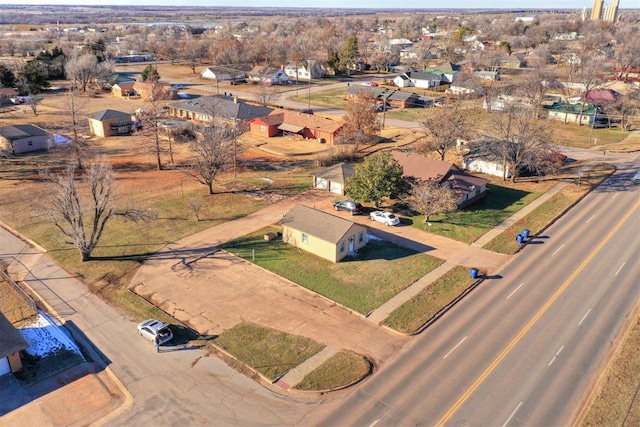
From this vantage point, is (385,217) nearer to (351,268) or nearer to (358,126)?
(351,268)

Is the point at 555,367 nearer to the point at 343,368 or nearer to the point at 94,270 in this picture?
the point at 343,368

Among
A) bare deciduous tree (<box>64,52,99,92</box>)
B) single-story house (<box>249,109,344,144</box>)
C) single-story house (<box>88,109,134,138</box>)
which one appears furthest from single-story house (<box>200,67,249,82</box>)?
single-story house (<box>88,109,134,138</box>)

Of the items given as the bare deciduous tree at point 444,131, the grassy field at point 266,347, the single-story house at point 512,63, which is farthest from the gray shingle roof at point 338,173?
the single-story house at point 512,63

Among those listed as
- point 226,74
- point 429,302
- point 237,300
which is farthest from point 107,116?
point 429,302

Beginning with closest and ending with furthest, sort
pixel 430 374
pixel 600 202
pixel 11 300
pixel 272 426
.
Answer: pixel 272 426, pixel 430 374, pixel 11 300, pixel 600 202

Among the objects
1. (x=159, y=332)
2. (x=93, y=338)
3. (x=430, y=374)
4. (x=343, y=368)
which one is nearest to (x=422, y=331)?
(x=430, y=374)
